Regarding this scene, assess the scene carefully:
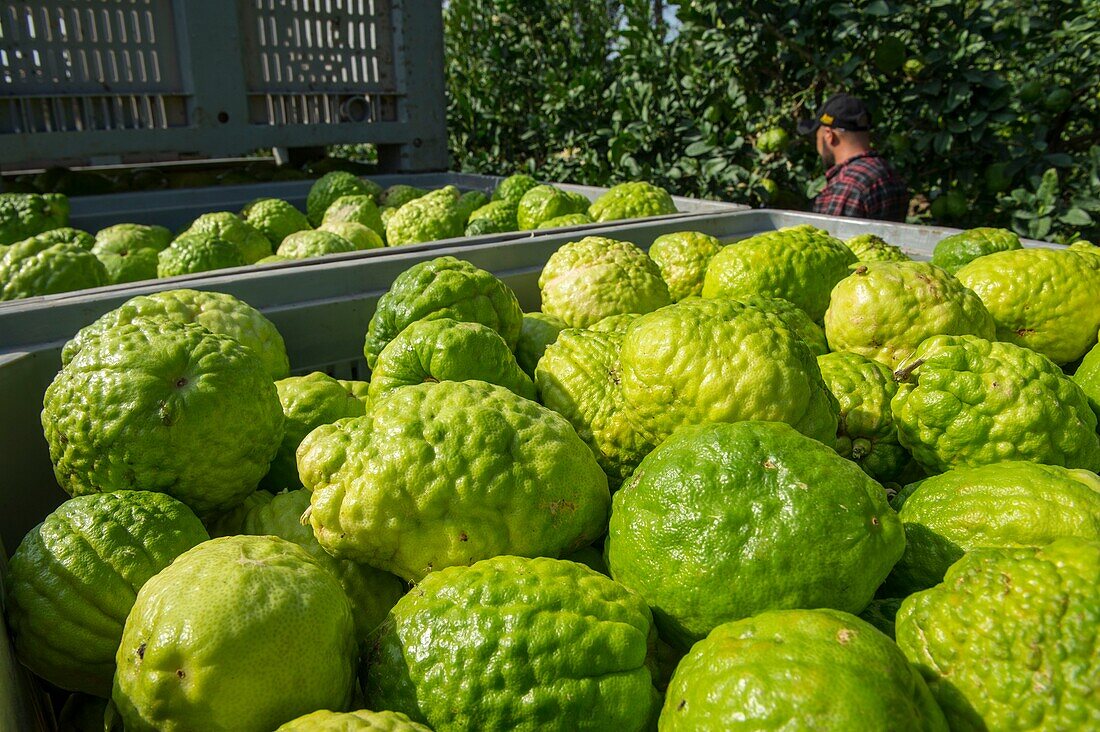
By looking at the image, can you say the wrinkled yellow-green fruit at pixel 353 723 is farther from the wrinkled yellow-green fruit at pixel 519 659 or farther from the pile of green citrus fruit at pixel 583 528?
the wrinkled yellow-green fruit at pixel 519 659

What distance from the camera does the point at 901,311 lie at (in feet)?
8.40

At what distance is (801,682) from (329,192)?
493 centimetres

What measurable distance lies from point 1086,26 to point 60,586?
8.56m

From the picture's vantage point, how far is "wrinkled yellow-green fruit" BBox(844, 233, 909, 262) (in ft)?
11.3

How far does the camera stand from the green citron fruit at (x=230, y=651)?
54.7 inches

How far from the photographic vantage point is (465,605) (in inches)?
60.3

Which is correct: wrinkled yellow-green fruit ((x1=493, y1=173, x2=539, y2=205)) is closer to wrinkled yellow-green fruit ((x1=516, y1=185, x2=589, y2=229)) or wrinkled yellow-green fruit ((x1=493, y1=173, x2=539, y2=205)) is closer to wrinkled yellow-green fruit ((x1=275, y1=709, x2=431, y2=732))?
wrinkled yellow-green fruit ((x1=516, y1=185, x2=589, y2=229))

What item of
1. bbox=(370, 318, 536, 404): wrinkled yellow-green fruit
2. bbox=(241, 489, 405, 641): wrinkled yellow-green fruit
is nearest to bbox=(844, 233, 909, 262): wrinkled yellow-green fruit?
bbox=(370, 318, 536, 404): wrinkled yellow-green fruit

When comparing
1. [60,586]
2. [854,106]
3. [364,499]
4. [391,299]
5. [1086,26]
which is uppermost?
[1086,26]

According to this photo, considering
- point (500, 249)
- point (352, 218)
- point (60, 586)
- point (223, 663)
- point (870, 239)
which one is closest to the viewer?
point (223, 663)

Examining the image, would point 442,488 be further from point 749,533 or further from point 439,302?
point 439,302

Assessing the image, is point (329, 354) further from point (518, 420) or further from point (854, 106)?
point (854, 106)

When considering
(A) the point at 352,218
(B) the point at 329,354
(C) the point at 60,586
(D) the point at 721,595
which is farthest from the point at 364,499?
(A) the point at 352,218

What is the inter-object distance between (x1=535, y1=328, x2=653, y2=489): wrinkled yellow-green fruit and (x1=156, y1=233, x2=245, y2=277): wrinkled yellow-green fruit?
2014 mm
